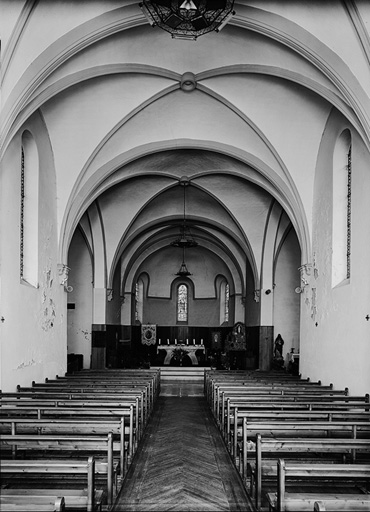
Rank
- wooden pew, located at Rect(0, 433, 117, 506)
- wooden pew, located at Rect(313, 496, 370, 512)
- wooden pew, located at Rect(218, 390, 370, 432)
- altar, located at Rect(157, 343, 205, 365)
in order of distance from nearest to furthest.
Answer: wooden pew, located at Rect(313, 496, 370, 512) < wooden pew, located at Rect(0, 433, 117, 506) < wooden pew, located at Rect(218, 390, 370, 432) < altar, located at Rect(157, 343, 205, 365)

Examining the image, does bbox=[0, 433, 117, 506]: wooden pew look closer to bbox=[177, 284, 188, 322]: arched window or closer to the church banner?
the church banner

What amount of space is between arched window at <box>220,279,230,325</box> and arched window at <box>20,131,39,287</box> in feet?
66.2

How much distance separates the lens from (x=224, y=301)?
1294 inches

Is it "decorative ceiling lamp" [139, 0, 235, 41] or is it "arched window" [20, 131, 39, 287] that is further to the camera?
"arched window" [20, 131, 39, 287]

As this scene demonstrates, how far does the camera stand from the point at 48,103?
1277 centimetres

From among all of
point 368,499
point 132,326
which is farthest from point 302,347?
point 132,326

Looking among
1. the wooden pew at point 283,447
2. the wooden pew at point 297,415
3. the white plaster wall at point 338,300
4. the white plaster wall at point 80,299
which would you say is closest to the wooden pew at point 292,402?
the wooden pew at point 297,415

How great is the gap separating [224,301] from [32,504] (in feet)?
94.6

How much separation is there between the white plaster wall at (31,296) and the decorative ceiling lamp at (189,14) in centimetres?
424

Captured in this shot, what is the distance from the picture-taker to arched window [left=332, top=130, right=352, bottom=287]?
12.5 metres

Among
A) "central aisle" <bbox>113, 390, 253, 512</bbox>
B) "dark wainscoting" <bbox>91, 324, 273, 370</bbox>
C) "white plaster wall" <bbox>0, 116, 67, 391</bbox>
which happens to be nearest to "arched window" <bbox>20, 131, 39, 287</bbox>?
"white plaster wall" <bbox>0, 116, 67, 391</bbox>

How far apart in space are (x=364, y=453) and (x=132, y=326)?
70.2ft

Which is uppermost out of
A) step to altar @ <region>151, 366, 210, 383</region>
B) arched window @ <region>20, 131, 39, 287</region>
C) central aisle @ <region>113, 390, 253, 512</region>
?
arched window @ <region>20, 131, 39, 287</region>

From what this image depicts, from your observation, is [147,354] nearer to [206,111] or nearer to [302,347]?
[302,347]
